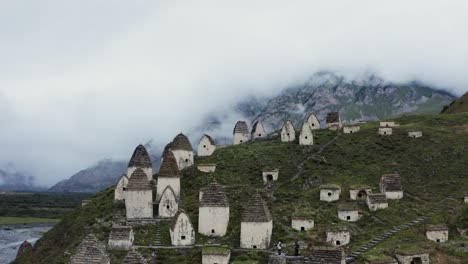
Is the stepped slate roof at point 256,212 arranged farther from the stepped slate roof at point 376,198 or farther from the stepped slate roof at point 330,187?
the stepped slate roof at point 376,198

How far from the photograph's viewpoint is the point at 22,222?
14175cm

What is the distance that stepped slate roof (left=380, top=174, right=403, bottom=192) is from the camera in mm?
57125

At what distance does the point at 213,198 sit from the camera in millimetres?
50938

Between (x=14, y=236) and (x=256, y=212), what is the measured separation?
8511cm

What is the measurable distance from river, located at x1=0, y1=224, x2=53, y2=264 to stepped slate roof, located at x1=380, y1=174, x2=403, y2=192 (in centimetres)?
5996

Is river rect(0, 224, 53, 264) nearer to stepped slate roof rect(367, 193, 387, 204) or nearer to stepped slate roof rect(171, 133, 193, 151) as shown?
stepped slate roof rect(171, 133, 193, 151)

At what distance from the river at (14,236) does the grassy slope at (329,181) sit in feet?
77.0

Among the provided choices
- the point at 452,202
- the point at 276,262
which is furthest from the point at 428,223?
the point at 276,262

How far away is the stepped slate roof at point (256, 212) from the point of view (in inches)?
1892

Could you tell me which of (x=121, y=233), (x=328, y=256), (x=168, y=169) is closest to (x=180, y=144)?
(x=168, y=169)

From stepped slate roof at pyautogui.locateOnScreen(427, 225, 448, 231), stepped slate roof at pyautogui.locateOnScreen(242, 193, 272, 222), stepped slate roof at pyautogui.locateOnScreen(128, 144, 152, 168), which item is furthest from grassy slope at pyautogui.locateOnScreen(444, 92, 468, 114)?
stepped slate roof at pyautogui.locateOnScreen(242, 193, 272, 222)

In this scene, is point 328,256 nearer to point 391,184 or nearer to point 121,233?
point 391,184

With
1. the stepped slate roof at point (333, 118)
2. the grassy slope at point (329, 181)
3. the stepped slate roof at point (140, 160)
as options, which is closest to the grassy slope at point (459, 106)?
the grassy slope at point (329, 181)

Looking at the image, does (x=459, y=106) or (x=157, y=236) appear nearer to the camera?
(x=157, y=236)
